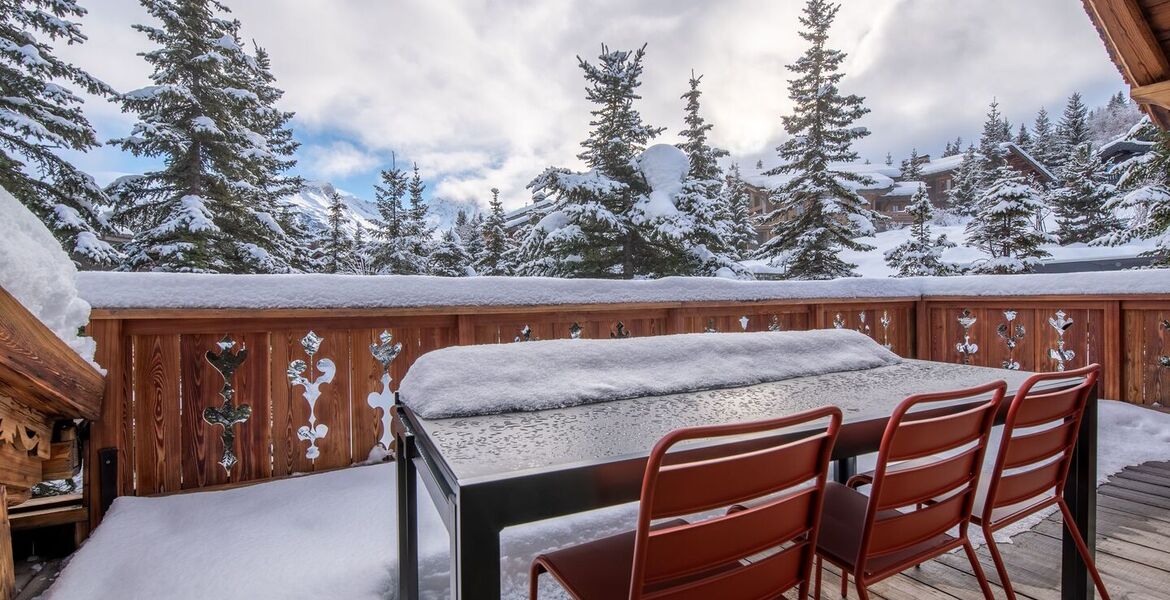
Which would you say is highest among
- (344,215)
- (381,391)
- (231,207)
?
(344,215)

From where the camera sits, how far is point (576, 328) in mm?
3385

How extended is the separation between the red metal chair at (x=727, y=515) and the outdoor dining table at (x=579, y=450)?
0.09 meters

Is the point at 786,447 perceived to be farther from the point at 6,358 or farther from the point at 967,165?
the point at 967,165

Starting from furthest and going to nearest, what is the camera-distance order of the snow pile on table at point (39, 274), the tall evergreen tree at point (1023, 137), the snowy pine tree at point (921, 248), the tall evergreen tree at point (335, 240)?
1. the tall evergreen tree at point (1023, 137)
2. the tall evergreen tree at point (335, 240)
3. the snowy pine tree at point (921, 248)
4. the snow pile on table at point (39, 274)

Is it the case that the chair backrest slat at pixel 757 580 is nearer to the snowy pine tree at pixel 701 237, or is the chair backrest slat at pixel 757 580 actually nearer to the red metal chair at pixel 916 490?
the red metal chair at pixel 916 490

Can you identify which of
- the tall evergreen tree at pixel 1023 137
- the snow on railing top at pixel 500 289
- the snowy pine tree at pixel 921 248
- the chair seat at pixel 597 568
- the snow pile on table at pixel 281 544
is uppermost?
the tall evergreen tree at pixel 1023 137

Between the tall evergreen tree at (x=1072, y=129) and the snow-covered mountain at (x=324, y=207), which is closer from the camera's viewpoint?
the snow-covered mountain at (x=324, y=207)

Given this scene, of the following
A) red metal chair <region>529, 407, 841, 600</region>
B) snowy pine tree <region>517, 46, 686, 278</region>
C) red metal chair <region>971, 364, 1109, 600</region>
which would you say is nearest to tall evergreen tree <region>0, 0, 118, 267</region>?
snowy pine tree <region>517, 46, 686, 278</region>

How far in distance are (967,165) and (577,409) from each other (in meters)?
34.1

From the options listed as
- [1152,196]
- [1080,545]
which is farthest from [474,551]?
[1152,196]

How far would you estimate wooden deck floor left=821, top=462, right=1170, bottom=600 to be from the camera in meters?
1.80

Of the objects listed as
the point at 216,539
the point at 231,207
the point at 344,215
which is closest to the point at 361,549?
the point at 216,539

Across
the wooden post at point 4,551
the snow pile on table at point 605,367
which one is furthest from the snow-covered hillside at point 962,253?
the wooden post at point 4,551

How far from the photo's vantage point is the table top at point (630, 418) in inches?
37.5
